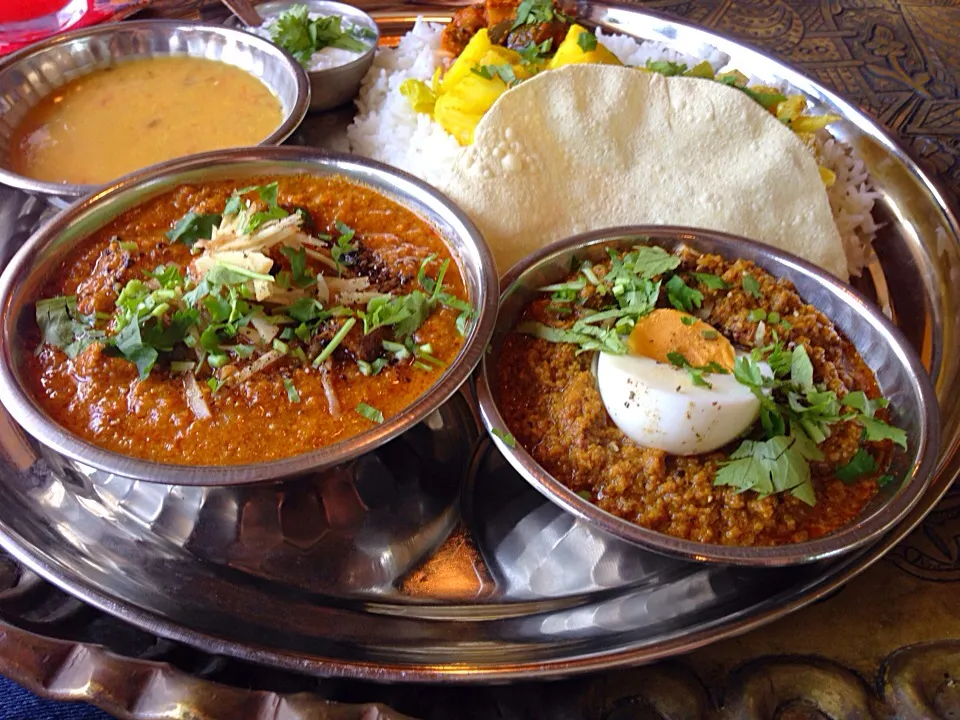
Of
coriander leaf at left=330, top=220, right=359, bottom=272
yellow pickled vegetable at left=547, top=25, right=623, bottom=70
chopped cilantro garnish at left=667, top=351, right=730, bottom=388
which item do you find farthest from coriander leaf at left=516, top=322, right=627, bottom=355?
yellow pickled vegetable at left=547, top=25, right=623, bottom=70

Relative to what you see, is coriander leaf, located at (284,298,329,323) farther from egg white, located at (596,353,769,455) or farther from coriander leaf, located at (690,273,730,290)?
coriander leaf, located at (690,273,730,290)

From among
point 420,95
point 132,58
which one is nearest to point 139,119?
point 132,58

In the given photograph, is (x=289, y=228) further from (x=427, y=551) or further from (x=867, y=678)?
(x=867, y=678)

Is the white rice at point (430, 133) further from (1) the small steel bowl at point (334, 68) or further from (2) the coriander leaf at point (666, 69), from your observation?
(2) the coriander leaf at point (666, 69)

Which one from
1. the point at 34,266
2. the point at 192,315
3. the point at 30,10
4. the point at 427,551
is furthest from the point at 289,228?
the point at 30,10

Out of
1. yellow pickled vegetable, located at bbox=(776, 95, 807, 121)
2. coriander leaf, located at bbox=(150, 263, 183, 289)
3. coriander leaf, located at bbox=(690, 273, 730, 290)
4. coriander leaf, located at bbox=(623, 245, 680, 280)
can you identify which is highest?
yellow pickled vegetable, located at bbox=(776, 95, 807, 121)

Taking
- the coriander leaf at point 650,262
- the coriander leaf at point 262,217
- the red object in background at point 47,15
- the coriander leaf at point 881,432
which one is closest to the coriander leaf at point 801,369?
the coriander leaf at point 881,432
